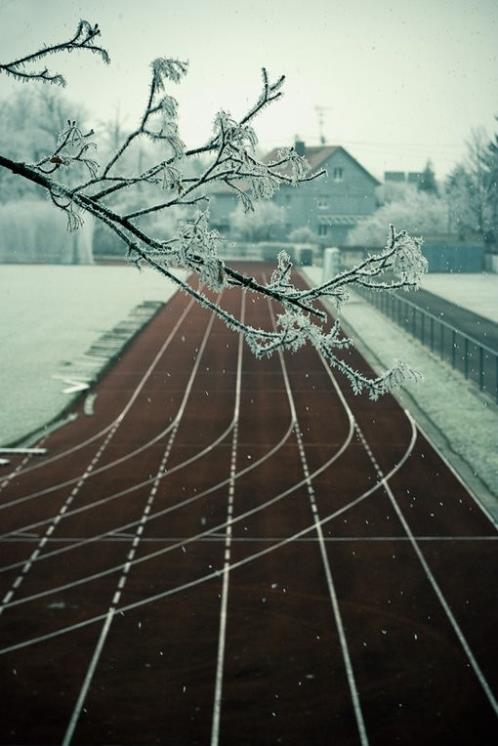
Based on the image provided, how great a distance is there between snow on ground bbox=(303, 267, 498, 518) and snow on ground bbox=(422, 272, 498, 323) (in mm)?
8042

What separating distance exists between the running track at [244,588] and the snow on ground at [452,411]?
0.55 metres

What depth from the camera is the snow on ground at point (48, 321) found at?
76.2 feet

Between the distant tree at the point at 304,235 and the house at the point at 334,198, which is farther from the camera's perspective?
the distant tree at the point at 304,235

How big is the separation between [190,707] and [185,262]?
611cm

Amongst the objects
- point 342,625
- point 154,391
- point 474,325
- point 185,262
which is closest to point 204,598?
point 342,625

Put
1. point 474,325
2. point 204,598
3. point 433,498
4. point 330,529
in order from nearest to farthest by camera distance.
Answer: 1. point 204,598
2. point 330,529
3. point 433,498
4. point 474,325

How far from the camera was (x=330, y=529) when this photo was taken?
14297 mm

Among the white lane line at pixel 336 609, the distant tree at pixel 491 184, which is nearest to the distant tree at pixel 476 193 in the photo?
the distant tree at pixel 491 184

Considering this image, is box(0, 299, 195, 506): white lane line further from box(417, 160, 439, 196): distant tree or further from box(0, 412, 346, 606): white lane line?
box(417, 160, 439, 196): distant tree

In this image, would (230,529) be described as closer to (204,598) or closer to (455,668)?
(204,598)

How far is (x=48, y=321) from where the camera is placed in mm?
39031

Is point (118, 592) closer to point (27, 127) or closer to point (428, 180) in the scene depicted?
point (27, 127)

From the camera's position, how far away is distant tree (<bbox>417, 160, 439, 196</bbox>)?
335 ft

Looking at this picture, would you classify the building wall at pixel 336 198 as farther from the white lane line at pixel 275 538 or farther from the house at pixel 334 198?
the white lane line at pixel 275 538
